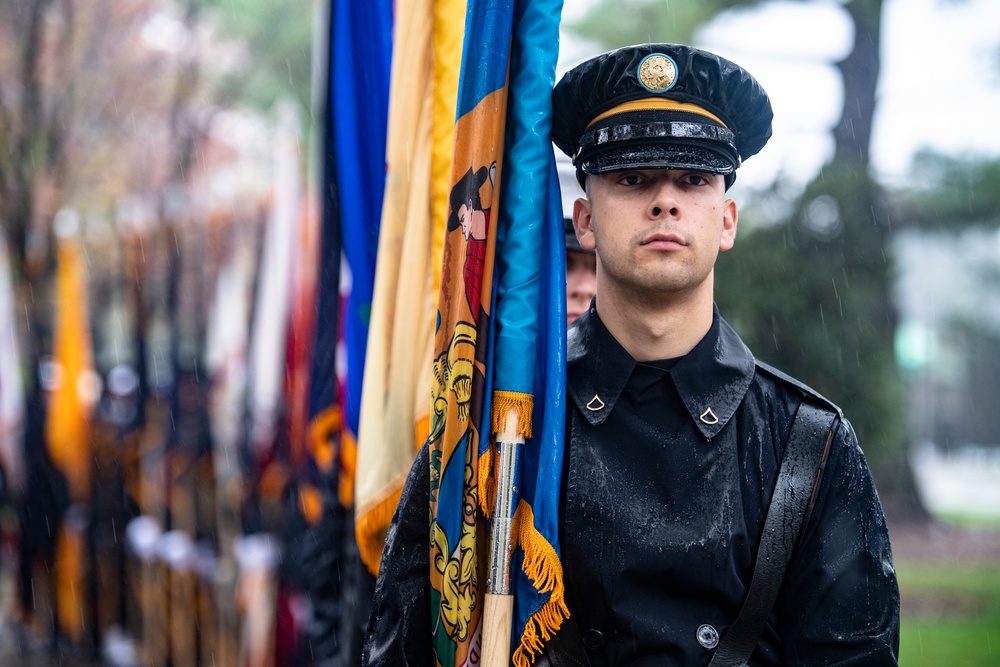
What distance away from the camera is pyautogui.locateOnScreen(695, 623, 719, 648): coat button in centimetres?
214

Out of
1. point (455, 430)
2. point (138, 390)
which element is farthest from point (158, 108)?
point (455, 430)

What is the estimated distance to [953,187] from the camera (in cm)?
1105

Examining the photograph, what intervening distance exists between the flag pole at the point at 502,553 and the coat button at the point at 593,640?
0.60ft

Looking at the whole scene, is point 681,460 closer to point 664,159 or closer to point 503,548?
point 503,548

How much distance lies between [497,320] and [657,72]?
73 centimetres

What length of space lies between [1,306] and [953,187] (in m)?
11.7

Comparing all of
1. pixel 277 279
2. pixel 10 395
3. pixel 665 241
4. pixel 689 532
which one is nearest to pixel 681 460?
pixel 689 532

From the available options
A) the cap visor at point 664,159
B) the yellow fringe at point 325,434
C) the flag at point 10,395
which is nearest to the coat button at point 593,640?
the cap visor at point 664,159

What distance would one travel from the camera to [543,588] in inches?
85.9

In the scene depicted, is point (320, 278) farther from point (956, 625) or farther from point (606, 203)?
point (956, 625)

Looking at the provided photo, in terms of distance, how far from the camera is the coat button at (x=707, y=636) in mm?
2137

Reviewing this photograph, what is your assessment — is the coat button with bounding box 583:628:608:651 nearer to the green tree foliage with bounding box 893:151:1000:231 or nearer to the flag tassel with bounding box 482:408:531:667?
the flag tassel with bounding box 482:408:531:667

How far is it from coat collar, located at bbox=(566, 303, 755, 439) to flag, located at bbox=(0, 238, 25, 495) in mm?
8860

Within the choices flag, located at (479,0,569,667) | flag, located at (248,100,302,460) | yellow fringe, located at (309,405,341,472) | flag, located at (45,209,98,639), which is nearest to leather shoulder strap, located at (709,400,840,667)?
flag, located at (479,0,569,667)
